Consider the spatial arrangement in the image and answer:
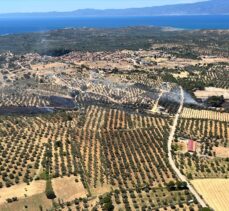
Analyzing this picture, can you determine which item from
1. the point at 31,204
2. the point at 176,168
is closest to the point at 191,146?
the point at 176,168

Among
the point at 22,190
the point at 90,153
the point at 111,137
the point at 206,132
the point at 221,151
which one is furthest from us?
the point at 206,132

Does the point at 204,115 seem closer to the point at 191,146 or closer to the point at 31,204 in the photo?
the point at 191,146

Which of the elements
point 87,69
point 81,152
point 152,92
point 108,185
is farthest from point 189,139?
point 87,69

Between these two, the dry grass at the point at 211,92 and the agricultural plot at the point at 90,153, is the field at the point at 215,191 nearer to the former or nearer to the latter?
the agricultural plot at the point at 90,153

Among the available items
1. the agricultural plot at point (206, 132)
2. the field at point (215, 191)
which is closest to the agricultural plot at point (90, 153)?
the field at point (215, 191)

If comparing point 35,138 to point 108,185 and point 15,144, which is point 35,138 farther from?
point 108,185
